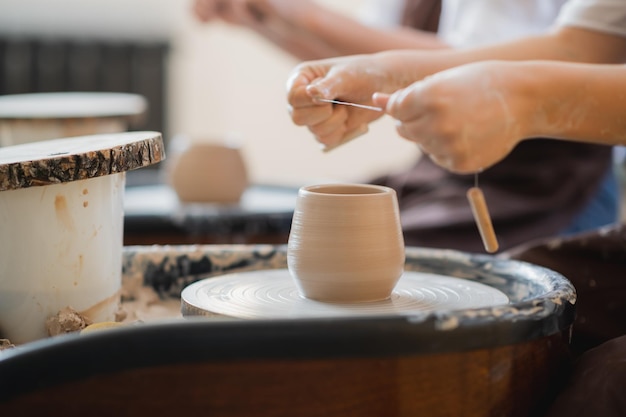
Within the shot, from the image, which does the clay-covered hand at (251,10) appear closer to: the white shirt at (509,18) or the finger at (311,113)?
the white shirt at (509,18)

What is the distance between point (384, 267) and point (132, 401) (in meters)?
0.32

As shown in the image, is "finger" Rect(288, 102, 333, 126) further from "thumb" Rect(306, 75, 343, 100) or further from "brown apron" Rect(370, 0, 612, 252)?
"brown apron" Rect(370, 0, 612, 252)

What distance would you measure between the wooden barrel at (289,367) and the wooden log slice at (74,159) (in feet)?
0.73

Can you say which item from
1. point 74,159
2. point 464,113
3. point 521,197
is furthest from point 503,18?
point 74,159

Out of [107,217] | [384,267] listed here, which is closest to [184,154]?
[107,217]

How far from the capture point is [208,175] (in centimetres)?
179

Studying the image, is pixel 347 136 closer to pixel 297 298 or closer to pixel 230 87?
pixel 297 298

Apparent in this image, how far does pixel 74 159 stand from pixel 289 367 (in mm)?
320

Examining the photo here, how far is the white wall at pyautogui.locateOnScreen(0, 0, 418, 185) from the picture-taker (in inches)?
140

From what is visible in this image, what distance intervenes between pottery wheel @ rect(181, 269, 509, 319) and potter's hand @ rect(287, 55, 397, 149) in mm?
187

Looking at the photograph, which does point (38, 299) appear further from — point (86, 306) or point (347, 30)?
point (347, 30)

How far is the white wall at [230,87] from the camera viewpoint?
356 cm

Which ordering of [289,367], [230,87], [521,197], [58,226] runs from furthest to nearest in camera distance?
[230,87] < [521,197] < [58,226] < [289,367]

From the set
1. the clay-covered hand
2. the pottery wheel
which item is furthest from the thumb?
the clay-covered hand
